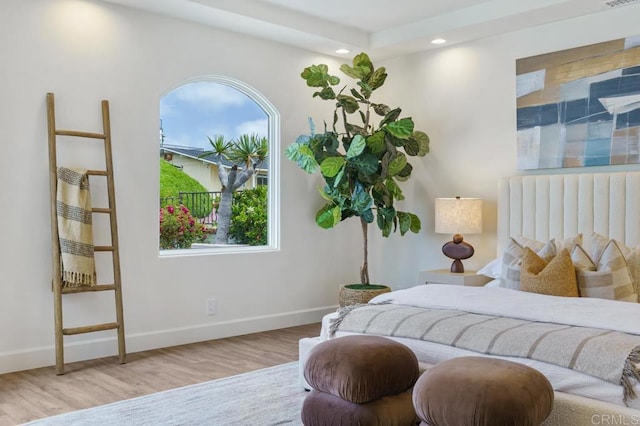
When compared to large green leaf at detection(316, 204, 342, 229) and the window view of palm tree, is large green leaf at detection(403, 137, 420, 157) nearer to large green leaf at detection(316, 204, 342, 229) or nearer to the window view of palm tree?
large green leaf at detection(316, 204, 342, 229)

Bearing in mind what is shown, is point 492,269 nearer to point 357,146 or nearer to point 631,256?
point 631,256

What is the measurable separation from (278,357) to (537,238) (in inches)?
86.6

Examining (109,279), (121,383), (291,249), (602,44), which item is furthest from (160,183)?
(602,44)

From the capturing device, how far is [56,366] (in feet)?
12.8

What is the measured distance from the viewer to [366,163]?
4.99 meters

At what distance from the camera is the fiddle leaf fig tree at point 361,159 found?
5.01 metres

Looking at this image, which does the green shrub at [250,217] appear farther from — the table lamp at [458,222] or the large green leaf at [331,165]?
the table lamp at [458,222]

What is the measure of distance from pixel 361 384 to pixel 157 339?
2.56 metres

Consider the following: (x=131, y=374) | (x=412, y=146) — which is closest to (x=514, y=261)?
(x=412, y=146)

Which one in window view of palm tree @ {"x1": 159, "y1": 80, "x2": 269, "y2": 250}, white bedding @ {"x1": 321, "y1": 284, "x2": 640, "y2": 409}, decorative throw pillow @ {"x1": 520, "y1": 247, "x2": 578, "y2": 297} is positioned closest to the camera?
white bedding @ {"x1": 321, "y1": 284, "x2": 640, "y2": 409}

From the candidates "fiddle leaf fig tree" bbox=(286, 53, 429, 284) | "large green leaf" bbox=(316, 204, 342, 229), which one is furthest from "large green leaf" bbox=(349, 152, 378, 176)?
"large green leaf" bbox=(316, 204, 342, 229)

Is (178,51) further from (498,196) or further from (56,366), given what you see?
(498,196)

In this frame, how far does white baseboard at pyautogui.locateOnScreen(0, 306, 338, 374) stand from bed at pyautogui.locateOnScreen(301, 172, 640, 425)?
1.75 meters

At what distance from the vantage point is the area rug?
3033 mm
